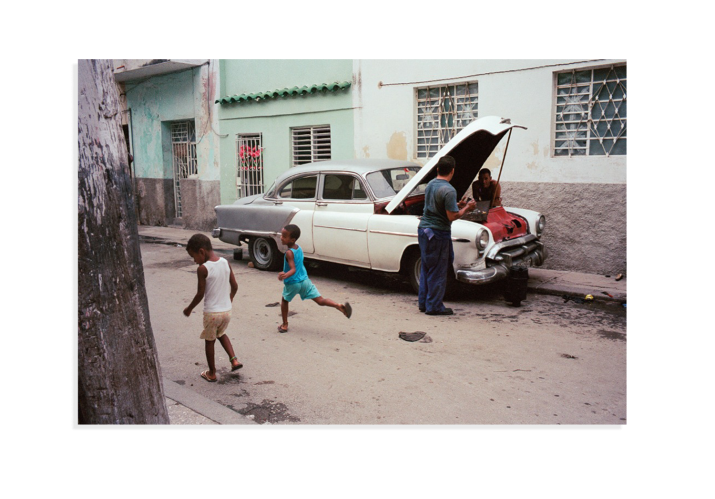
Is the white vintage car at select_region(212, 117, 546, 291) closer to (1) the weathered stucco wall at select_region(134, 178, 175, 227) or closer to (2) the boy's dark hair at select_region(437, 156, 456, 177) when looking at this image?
(2) the boy's dark hair at select_region(437, 156, 456, 177)

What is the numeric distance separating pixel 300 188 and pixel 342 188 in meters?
0.88

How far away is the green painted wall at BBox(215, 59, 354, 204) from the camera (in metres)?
11.5

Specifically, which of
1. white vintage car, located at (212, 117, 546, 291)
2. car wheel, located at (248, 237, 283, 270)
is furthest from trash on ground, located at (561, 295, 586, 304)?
car wheel, located at (248, 237, 283, 270)

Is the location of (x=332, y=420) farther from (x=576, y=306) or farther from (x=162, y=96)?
(x=162, y=96)

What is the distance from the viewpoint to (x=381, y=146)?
35.3 feet

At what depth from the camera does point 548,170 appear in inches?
341

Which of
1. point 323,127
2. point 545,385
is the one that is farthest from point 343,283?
point 323,127

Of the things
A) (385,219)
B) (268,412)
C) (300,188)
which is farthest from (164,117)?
(268,412)

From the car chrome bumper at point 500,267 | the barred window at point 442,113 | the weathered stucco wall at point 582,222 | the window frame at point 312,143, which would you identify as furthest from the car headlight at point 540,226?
the window frame at point 312,143

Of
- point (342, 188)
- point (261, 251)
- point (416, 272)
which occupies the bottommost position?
point (416, 272)

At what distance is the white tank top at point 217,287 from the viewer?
4309 millimetres

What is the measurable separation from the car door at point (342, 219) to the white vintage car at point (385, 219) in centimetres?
1

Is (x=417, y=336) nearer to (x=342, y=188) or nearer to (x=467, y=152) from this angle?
(x=467, y=152)

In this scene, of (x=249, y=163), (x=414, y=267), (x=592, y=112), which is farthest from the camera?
(x=249, y=163)
